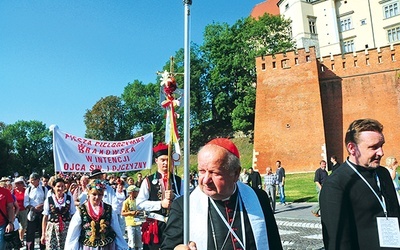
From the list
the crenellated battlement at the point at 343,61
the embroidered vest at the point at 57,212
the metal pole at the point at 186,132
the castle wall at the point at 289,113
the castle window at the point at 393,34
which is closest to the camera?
the metal pole at the point at 186,132

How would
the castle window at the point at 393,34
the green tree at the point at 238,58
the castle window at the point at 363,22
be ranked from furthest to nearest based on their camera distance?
the castle window at the point at 363,22, the castle window at the point at 393,34, the green tree at the point at 238,58

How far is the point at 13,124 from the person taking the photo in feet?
268

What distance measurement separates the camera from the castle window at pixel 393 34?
45.5 m

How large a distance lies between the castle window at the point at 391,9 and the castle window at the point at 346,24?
4397 mm

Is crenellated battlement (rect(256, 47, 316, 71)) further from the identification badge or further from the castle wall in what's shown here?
the identification badge

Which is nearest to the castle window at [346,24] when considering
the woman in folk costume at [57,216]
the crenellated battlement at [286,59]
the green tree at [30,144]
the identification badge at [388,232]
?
the crenellated battlement at [286,59]

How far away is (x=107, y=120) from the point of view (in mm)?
60406

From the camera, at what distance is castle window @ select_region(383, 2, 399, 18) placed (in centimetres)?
4556

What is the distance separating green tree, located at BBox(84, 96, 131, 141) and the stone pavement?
158 ft

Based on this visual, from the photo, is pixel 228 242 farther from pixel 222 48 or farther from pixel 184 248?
pixel 222 48

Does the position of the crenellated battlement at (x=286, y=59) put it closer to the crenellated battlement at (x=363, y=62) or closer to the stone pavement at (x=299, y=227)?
the crenellated battlement at (x=363, y=62)

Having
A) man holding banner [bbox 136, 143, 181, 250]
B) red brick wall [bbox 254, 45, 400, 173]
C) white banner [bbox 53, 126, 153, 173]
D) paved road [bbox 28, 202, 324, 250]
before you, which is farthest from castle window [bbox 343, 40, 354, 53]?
man holding banner [bbox 136, 143, 181, 250]

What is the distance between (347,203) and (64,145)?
326 inches

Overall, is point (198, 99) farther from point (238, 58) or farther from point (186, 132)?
point (186, 132)
